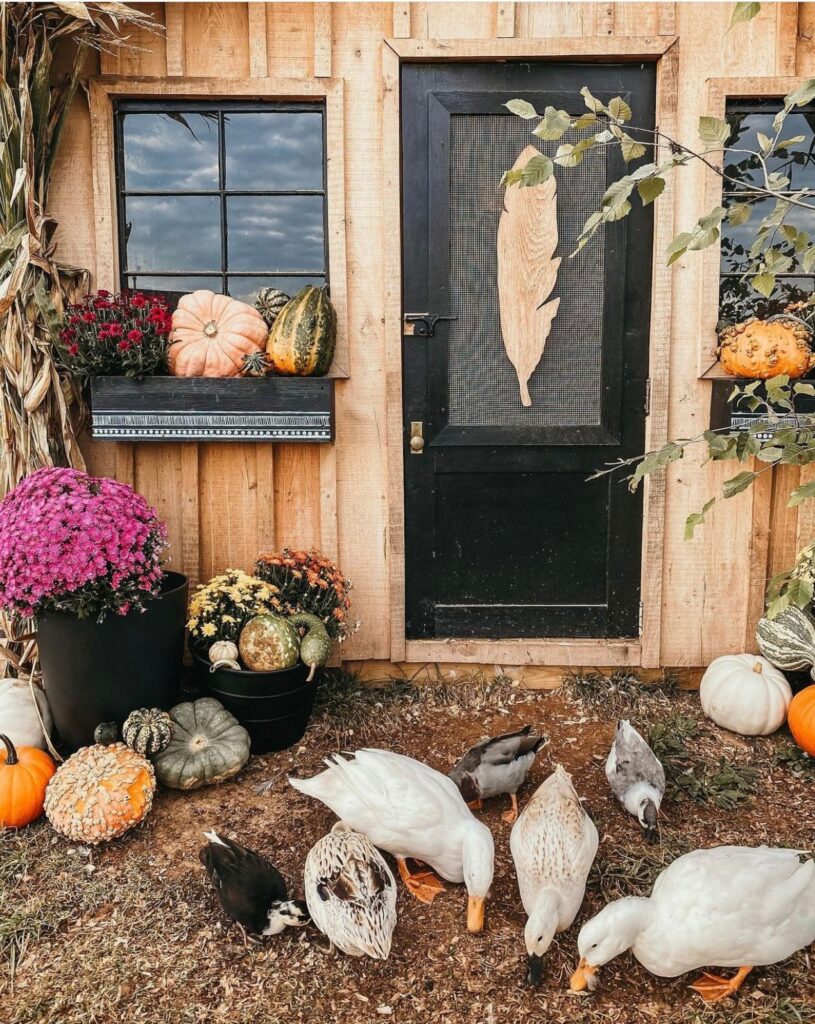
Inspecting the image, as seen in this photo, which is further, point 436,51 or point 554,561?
point 554,561

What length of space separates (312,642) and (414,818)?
3.39 feet

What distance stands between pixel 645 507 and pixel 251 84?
8.59ft

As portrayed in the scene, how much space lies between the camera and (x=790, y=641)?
137 inches

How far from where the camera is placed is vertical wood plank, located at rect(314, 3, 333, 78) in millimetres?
3398

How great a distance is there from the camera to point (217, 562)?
12.4 feet

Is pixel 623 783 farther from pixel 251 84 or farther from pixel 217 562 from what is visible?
pixel 251 84

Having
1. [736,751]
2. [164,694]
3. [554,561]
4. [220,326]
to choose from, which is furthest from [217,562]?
[736,751]

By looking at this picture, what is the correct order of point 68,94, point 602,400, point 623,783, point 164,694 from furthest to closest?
point 602,400 < point 68,94 < point 164,694 < point 623,783

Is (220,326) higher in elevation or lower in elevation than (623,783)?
higher

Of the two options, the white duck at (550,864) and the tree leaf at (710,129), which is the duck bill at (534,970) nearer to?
the white duck at (550,864)

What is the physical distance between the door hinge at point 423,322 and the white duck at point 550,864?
83.7 inches

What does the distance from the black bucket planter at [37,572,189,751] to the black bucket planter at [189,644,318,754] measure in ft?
A: 0.62

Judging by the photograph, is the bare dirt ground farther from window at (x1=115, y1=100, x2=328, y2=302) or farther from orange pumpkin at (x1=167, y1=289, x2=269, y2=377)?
window at (x1=115, y1=100, x2=328, y2=302)

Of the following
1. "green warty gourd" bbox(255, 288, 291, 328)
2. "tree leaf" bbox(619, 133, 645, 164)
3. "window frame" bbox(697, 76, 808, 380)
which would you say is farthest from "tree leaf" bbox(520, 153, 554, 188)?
"window frame" bbox(697, 76, 808, 380)
